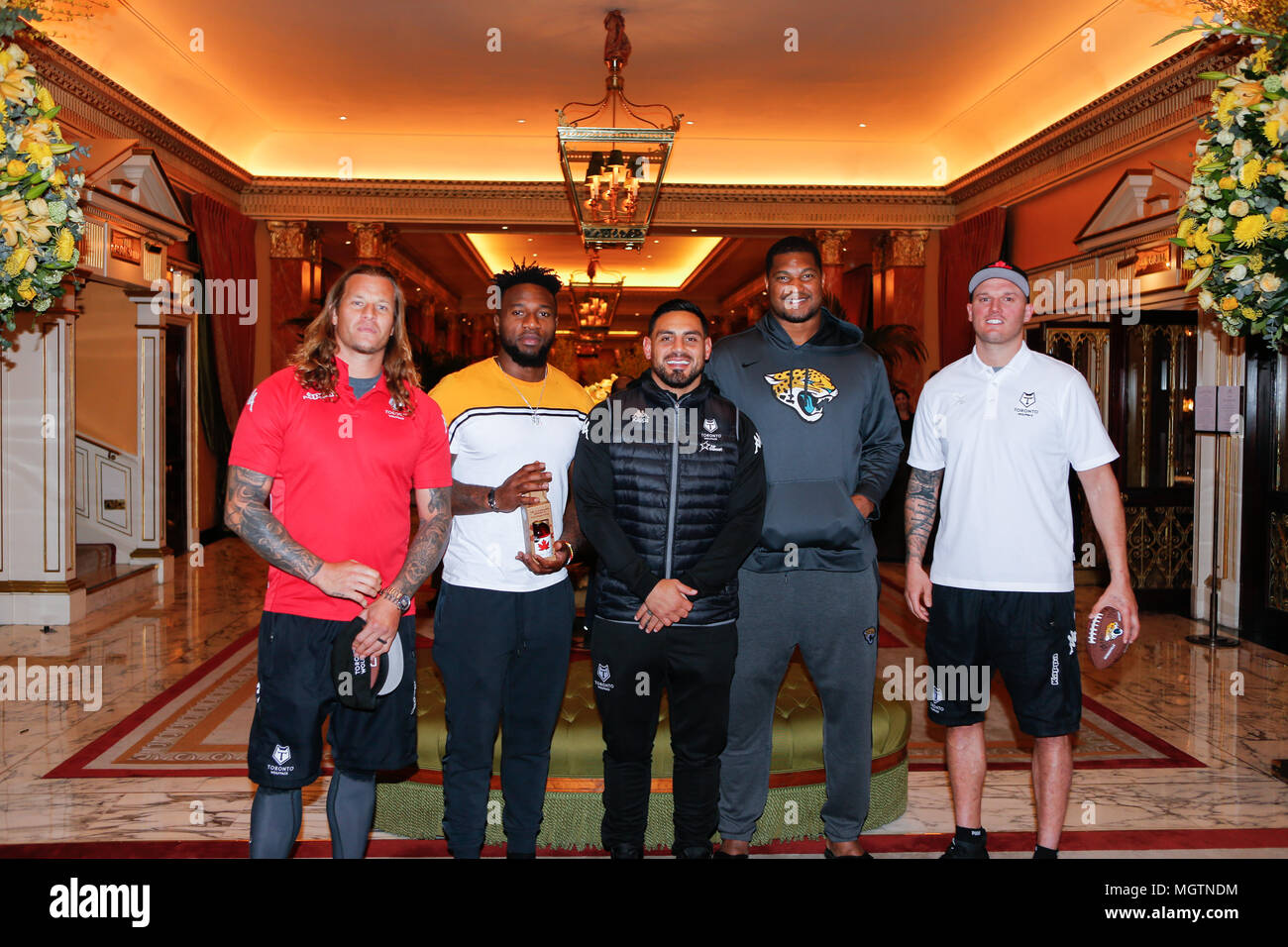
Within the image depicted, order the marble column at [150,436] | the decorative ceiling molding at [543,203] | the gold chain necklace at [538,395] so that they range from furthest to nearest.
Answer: the decorative ceiling molding at [543,203], the marble column at [150,436], the gold chain necklace at [538,395]

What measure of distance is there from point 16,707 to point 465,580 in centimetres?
368

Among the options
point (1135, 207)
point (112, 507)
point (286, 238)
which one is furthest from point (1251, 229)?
point (286, 238)

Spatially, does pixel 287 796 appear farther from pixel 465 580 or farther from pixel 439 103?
pixel 439 103

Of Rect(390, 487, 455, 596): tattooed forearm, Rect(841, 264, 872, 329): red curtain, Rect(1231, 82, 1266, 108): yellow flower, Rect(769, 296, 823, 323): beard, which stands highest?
Rect(841, 264, 872, 329): red curtain

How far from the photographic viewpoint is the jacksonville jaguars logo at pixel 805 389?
9.93 feet

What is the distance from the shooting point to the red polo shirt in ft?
7.91

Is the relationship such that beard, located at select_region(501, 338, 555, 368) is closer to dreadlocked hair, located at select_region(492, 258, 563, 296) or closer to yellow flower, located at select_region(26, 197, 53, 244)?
dreadlocked hair, located at select_region(492, 258, 563, 296)

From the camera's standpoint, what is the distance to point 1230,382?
7.20 meters

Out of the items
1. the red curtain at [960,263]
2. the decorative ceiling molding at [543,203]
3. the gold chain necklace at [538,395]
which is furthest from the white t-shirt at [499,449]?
the decorative ceiling molding at [543,203]

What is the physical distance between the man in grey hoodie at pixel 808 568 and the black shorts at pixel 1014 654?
0.22m

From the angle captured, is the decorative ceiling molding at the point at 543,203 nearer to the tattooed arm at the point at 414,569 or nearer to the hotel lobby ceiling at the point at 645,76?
the hotel lobby ceiling at the point at 645,76

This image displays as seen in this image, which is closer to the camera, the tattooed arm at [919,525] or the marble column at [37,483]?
the tattooed arm at [919,525]

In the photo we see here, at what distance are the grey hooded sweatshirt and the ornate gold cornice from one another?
603 centimetres

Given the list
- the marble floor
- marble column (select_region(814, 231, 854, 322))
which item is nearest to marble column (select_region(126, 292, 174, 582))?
the marble floor
